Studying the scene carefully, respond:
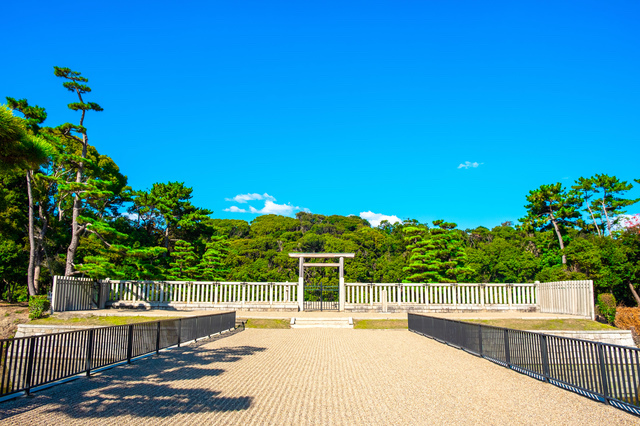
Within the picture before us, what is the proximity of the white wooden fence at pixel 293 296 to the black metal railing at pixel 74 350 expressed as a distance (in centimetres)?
712

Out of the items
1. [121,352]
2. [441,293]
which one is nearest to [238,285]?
[441,293]

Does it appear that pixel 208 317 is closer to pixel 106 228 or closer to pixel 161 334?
pixel 161 334

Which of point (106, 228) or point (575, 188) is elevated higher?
point (575, 188)

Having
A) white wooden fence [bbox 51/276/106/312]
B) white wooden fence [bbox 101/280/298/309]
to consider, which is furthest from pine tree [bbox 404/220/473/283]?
white wooden fence [bbox 51/276/106/312]

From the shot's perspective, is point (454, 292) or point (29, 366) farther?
point (454, 292)

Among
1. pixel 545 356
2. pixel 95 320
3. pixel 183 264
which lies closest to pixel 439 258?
pixel 183 264

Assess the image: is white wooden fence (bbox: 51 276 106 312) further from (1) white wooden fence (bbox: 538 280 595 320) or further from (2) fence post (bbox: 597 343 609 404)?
(1) white wooden fence (bbox: 538 280 595 320)

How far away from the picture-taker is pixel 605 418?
4047mm

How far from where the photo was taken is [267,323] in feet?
43.6

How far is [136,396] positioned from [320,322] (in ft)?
30.1

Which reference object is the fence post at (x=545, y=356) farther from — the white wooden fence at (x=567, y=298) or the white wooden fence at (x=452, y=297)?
the white wooden fence at (x=452, y=297)

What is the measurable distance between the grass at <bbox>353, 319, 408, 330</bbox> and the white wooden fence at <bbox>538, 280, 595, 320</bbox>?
556 cm

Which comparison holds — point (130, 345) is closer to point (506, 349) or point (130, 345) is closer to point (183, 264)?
point (506, 349)

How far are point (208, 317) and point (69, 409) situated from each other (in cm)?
623
